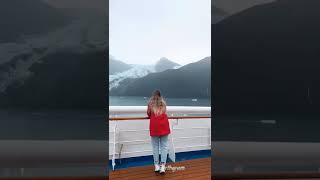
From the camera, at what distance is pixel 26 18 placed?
206 cm

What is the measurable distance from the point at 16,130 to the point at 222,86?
121cm

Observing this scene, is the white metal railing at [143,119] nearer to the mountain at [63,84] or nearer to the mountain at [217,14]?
the mountain at [63,84]

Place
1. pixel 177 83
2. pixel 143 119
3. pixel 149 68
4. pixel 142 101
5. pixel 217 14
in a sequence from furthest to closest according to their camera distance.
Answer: pixel 149 68 < pixel 177 83 < pixel 142 101 < pixel 143 119 < pixel 217 14

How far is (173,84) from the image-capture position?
550 centimetres

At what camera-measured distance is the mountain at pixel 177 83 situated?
205 inches

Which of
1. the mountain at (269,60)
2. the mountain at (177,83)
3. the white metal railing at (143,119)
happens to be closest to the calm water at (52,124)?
the mountain at (269,60)

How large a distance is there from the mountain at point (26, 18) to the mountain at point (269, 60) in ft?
3.10

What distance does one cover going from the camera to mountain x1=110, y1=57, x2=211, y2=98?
205 inches

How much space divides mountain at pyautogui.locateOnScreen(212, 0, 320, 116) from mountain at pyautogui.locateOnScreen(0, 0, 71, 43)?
37.2 inches

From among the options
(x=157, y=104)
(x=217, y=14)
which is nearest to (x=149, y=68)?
(x=157, y=104)

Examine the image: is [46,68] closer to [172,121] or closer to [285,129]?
[285,129]

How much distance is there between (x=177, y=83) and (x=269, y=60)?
3262 mm

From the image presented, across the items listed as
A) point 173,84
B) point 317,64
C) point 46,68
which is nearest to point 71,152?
point 46,68

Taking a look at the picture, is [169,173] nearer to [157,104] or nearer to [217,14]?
[157,104]
